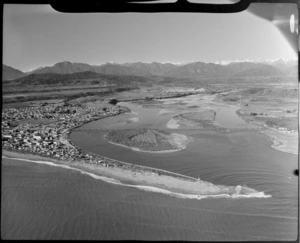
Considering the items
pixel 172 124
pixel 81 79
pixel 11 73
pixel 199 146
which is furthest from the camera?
pixel 81 79

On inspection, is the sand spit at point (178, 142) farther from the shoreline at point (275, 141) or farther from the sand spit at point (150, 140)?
the shoreline at point (275, 141)

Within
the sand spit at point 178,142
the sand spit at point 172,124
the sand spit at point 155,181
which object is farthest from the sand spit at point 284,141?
the sand spit at point 172,124

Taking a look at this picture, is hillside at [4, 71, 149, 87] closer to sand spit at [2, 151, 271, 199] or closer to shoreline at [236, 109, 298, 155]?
sand spit at [2, 151, 271, 199]

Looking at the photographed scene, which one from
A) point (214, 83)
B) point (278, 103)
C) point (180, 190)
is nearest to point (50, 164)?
point (180, 190)

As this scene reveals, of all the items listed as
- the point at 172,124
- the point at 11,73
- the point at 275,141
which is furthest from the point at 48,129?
the point at 275,141

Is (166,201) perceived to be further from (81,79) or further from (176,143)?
(81,79)

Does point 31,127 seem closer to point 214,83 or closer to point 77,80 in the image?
point 77,80

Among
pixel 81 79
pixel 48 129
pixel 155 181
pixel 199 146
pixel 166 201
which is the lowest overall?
pixel 166 201
